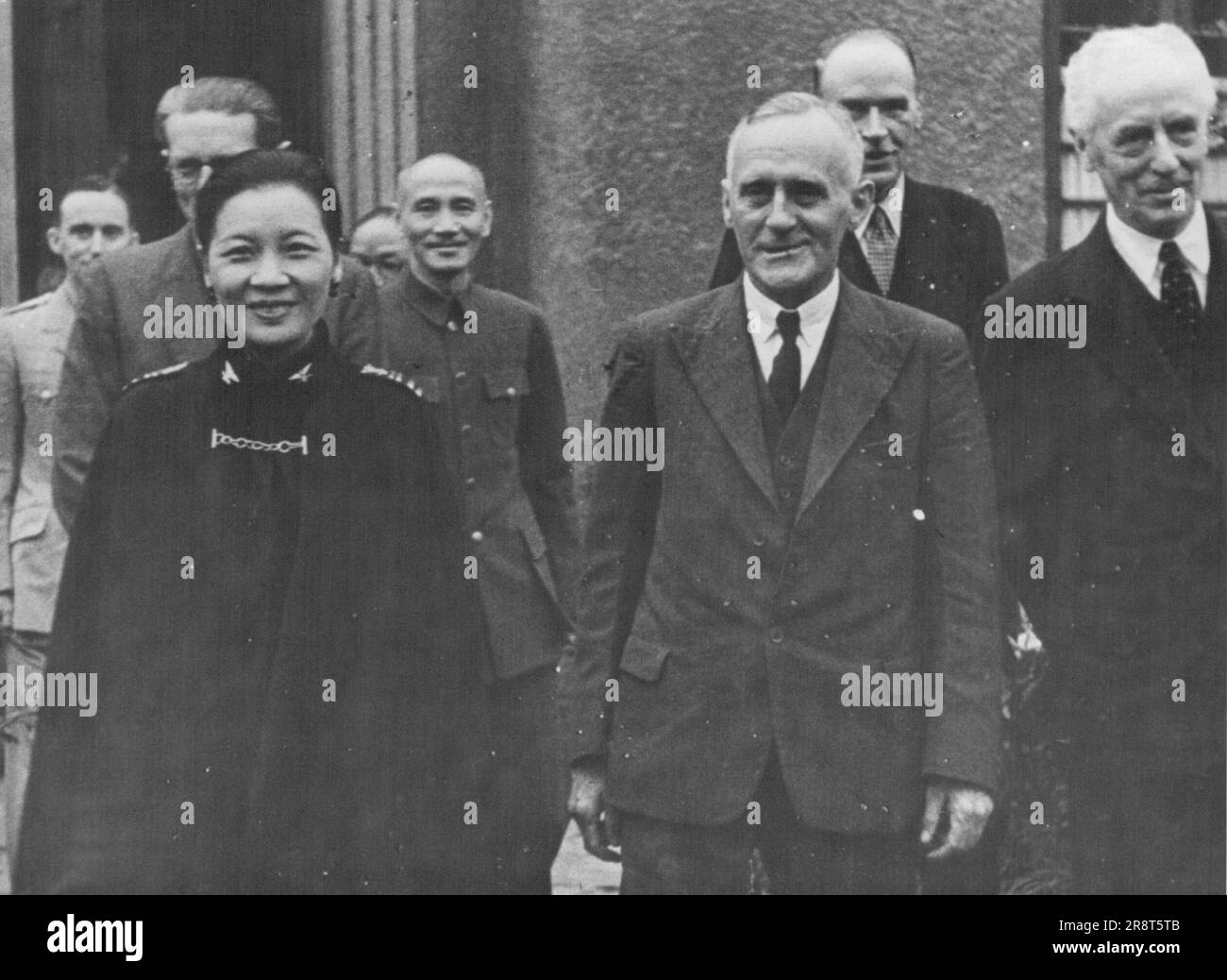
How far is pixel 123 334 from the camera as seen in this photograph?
4398mm

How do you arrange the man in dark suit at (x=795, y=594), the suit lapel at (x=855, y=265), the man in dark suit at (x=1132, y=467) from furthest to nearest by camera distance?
the man in dark suit at (x=1132, y=467) < the suit lapel at (x=855, y=265) < the man in dark suit at (x=795, y=594)

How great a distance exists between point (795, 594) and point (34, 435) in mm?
1806

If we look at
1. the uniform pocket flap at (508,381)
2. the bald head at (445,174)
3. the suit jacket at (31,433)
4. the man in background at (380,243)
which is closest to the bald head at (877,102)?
the bald head at (445,174)

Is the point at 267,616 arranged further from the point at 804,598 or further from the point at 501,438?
the point at 804,598

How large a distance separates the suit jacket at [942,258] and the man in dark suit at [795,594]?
107 millimetres

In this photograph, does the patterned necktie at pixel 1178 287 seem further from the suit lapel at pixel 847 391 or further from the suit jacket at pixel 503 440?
the suit jacket at pixel 503 440

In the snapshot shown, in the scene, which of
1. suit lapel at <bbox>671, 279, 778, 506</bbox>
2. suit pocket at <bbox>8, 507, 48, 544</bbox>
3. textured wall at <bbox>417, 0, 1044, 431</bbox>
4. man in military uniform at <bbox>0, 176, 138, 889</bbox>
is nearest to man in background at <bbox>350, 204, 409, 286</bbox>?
textured wall at <bbox>417, 0, 1044, 431</bbox>

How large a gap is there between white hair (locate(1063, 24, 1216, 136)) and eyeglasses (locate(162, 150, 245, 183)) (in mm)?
2004

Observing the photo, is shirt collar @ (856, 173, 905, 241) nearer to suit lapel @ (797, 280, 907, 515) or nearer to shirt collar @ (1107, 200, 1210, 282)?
suit lapel @ (797, 280, 907, 515)

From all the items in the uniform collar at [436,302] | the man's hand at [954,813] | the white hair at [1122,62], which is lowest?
the man's hand at [954,813]

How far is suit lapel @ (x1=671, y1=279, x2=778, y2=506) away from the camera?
166 inches

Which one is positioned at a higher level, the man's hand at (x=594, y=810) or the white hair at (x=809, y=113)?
the white hair at (x=809, y=113)

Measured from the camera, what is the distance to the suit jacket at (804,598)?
4203 millimetres
